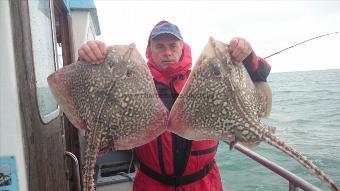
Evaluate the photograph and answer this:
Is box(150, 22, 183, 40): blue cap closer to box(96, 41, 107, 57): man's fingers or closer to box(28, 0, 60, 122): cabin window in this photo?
box(96, 41, 107, 57): man's fingers

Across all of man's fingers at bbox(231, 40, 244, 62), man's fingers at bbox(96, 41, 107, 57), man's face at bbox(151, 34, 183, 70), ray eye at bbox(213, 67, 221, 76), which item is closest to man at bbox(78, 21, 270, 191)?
man's face at bbox(151, 34, 183, 70)

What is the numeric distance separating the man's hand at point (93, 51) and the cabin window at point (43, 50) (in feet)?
1.27

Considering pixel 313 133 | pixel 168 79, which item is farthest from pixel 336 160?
pixel 168 79

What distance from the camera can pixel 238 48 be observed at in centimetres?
262

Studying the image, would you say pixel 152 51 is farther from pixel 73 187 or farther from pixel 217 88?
pixel 73 187

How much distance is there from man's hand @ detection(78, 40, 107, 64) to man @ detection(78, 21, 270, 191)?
0.85 m

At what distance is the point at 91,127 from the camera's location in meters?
2.42

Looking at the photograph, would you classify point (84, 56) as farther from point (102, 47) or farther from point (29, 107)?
point (29, 107)

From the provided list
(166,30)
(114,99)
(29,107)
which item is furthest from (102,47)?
(166,30)

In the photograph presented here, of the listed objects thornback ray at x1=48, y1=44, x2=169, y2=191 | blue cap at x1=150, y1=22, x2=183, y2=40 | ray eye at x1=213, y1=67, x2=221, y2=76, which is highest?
blue cap at x1=150, y1=22, x2=183, y2=40

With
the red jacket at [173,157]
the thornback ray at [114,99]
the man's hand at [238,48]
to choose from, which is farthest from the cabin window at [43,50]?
the man's hand at [238,48]

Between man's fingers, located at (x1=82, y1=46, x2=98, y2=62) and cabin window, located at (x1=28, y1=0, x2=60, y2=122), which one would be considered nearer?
man's fingers, located at (x1=82, y1=46, x2=98, y2=62)

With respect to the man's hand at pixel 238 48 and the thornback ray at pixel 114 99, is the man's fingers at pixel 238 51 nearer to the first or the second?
the man's hand at pixel 238 48

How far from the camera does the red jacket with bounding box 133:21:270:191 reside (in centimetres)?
317
